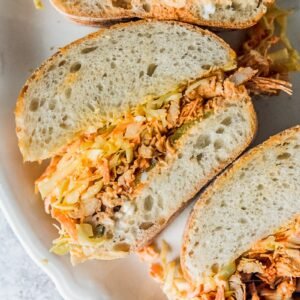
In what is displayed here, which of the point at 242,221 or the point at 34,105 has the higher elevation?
the point at 34,105

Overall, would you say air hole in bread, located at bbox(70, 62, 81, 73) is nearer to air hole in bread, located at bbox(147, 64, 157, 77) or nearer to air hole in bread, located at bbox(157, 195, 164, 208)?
air hole in bread, located at bbox(147, 64, 157, 77)

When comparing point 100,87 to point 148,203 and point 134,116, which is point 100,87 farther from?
point 148,203

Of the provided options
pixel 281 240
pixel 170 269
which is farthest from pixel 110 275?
pixel 281 240

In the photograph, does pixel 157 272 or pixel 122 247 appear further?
pixel 157 272

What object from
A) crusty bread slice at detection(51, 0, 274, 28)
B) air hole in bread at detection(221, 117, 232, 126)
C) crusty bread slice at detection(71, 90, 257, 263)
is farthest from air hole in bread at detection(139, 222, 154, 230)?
crusty bread slice at detection(51, 0, 274, 28)

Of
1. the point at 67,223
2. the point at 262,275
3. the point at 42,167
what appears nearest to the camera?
the point at 67,223

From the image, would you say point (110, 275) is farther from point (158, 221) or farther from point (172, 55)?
point (172, 55)

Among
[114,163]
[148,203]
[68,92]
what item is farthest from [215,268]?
[68,92]
